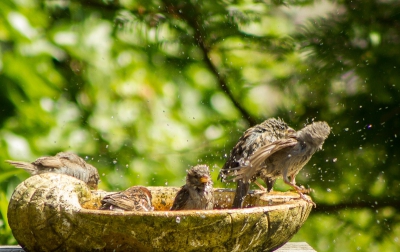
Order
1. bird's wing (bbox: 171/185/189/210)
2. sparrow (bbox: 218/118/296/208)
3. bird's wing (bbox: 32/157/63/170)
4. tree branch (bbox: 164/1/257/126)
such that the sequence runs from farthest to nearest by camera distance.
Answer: tree branch (bbox: 164/1/257/126), bird's wing (bbox: 32/157/63/170), sparrow (bbox: 218/118/296/208), bird's wing (bbox: 171/185/189/210)

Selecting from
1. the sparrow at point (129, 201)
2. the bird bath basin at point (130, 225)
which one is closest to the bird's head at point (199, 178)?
the sparrow at point (129, 201)

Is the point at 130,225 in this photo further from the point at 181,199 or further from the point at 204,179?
the point at 204,179

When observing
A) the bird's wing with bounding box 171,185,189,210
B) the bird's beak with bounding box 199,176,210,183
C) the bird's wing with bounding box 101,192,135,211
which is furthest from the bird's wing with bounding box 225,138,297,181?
the bird's wing with bounding box 101,192,135,211

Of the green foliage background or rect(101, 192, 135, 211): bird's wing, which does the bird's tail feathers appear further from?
rect(101, 192, 135, 211): bird's wing

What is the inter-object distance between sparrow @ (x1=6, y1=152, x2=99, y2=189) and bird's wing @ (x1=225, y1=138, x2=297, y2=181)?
40.7 inches

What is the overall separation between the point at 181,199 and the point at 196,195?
0.08 meters

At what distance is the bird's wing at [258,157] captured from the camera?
3.23m

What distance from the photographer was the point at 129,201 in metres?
2.93

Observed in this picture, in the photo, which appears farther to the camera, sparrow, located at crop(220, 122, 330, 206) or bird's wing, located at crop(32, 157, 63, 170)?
bird's wing, located at crop(32, 157, 63, 170)

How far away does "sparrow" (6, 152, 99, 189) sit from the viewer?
12.8 ft

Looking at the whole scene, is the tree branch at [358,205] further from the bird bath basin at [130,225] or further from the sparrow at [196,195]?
the bird bath basin at [130,225]

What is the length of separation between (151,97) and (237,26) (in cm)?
70

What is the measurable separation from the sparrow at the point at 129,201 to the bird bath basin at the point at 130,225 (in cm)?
21

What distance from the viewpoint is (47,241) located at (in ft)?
8.20
